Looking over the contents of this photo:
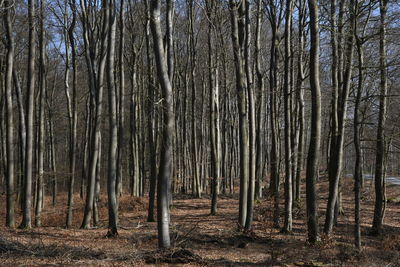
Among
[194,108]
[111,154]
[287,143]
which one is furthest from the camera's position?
[194,108]

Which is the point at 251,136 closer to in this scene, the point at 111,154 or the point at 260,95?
the point at 260,95

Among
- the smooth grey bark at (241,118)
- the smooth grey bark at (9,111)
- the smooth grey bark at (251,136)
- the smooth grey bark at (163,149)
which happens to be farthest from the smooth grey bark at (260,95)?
the smooth grey bark at (9,111)

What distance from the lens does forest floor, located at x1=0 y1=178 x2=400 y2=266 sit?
25.6 feet

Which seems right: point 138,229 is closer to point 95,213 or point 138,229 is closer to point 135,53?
point 95,213

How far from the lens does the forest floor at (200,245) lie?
7812mm

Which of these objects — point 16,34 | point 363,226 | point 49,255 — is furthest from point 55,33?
point 363,226

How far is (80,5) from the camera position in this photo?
44.1 feet

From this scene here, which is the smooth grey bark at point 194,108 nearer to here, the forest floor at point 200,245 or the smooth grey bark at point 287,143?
the forest floor at point 200,245

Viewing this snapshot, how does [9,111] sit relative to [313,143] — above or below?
above

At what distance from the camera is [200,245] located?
10.3 meters

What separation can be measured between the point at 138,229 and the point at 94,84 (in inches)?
208

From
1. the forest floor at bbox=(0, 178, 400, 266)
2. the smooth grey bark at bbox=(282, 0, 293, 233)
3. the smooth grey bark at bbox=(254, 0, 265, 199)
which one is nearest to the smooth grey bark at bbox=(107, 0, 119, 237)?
the forest floor at bbox=(0, 178, 400, 266)

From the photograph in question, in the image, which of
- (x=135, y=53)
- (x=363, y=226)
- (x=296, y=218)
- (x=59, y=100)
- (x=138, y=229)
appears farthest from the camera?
(x=59, y=100)

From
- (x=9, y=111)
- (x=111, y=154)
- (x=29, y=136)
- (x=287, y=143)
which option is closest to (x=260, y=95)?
(x=287, y=143)
